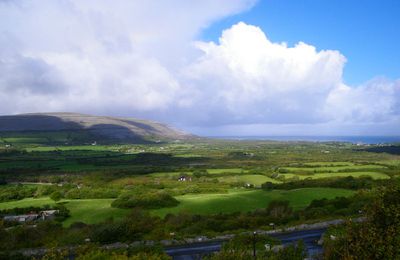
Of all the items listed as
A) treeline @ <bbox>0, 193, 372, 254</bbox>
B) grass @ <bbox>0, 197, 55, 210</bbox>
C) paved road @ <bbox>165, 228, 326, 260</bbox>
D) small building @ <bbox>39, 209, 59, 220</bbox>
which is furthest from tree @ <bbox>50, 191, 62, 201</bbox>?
paved road @ <bbox>165, 228, 326, 260</bbox>

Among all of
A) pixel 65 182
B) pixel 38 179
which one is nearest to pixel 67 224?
Answer: pixel 65 182

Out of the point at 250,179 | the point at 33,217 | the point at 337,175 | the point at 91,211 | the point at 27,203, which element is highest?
the point at 337,175

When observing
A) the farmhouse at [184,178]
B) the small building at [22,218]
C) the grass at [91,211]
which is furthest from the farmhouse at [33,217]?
the farmhouse at [184,178]

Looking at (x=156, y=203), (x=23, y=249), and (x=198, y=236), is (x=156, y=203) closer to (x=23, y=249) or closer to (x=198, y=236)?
(x=198, y=236)

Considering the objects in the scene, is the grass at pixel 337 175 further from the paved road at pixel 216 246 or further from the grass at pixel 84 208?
the grass at pixel 84 208

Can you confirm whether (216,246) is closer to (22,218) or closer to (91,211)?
(91,211)

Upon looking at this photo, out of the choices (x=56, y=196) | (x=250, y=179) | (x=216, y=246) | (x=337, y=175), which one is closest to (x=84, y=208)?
(x=56, y=196)
